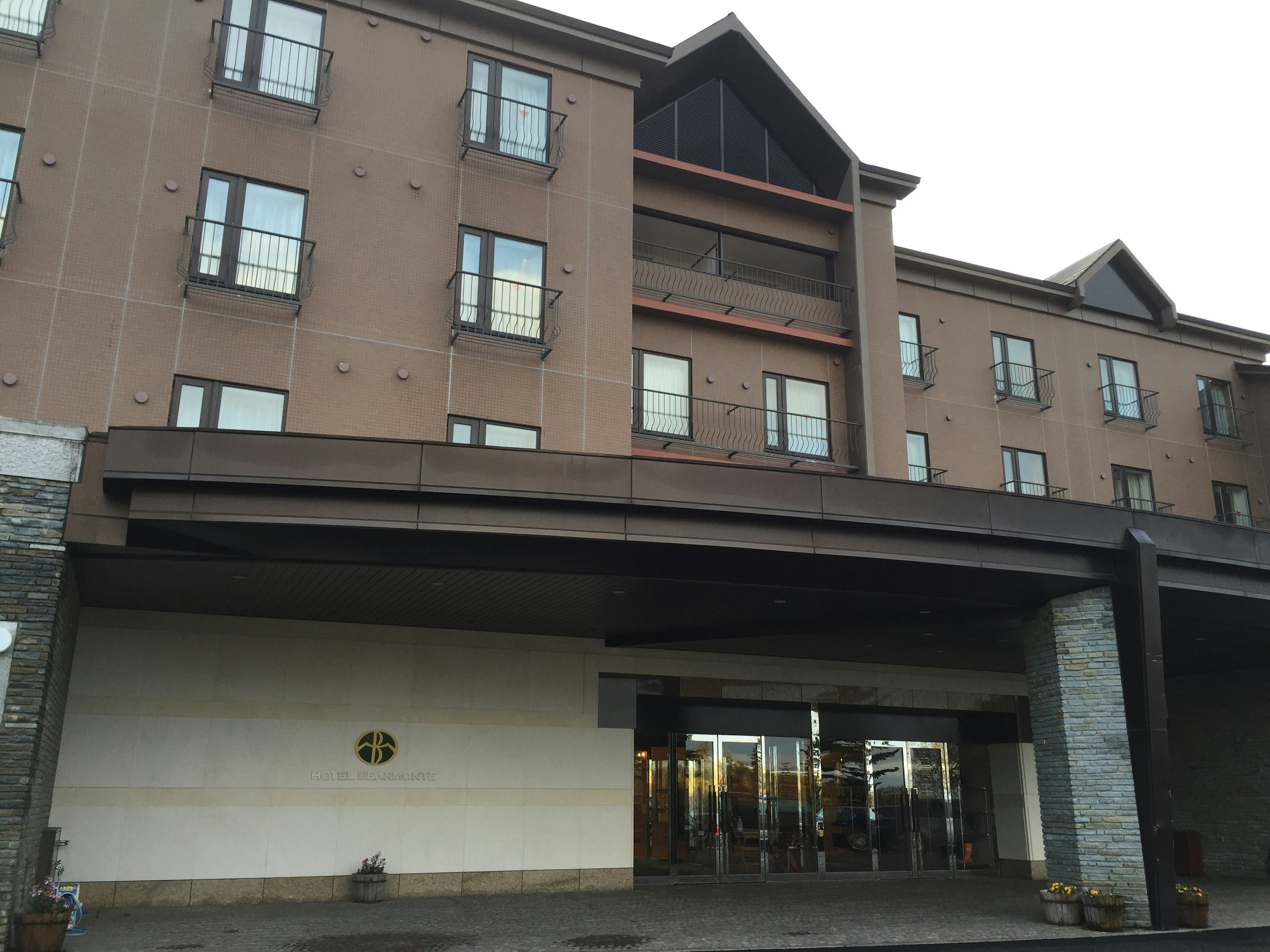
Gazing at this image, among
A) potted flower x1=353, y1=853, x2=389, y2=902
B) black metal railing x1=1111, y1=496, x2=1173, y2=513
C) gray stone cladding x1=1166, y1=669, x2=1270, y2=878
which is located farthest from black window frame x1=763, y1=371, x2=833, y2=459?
potted flower x1=353, y1=853, x2=389, y2=902

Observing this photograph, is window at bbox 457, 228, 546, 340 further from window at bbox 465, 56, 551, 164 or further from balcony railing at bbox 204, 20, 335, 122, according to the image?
balcony railing at bbox 204, 20, 335, 122

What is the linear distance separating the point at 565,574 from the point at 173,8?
11664 millimetres

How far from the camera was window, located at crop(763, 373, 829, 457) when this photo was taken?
22.1 m

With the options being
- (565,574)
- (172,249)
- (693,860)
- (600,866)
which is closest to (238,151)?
(172,249)

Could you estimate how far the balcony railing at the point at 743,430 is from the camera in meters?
20.9

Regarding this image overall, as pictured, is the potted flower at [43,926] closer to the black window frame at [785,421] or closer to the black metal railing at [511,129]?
the black metal railing at [511,129]

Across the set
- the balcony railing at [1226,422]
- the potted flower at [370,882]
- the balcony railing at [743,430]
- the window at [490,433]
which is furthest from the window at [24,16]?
the balcony railing at [1226,422]

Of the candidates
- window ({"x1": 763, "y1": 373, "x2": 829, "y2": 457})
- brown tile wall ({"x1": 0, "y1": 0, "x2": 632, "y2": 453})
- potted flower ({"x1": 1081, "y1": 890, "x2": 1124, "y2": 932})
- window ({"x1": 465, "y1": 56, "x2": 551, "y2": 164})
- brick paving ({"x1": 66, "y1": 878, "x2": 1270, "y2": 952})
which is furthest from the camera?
window ({"x1": 763, "y1": 373, "x2": 829, "y2": 457})

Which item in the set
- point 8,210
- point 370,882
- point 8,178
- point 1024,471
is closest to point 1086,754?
point 370,882

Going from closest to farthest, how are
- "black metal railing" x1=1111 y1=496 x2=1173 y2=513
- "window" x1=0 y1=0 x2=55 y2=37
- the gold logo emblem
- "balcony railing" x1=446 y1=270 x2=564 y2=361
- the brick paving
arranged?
the brick paving → "window" x1=0 y1=0 x2=55 y2=37 → the gold logo emblem → "balcony railing" x1=446 y1=270 x2=564 y2=361 → "black metal railing" x1=1111 y1=496 x2=1173 y2=513

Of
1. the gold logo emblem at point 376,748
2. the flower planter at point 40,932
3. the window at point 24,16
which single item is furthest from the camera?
the gold logo emblem at point 376,748

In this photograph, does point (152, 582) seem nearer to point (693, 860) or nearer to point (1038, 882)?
point (693, 860)

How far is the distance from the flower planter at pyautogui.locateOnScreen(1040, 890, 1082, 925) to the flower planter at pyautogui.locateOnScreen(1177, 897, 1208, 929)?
4.36 feet

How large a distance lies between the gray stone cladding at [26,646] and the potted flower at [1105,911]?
43.2 feet
